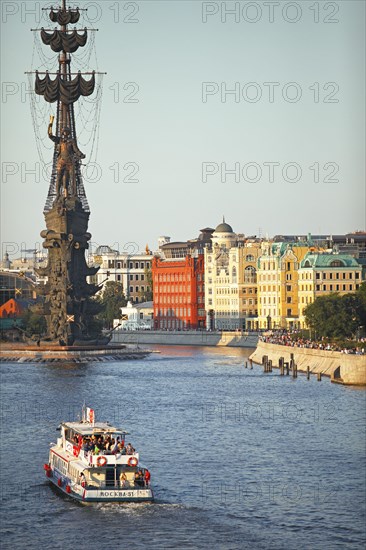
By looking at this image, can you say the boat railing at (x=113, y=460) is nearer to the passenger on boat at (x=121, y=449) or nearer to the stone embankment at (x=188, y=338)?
the passenger on boat at (x=121, y=449)

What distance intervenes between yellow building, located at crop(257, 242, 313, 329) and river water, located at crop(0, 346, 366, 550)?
206ft

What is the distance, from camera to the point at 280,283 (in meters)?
178

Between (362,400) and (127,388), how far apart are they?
24147 millimetres

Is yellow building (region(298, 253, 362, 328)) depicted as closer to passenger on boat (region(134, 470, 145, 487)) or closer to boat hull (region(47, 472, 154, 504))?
passenger on boat (region(134, 470, 145, 487))

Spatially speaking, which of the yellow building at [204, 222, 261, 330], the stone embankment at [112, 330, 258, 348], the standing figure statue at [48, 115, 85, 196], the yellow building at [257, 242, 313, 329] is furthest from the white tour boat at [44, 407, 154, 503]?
the yellow building at [204, 222, 261, 330]

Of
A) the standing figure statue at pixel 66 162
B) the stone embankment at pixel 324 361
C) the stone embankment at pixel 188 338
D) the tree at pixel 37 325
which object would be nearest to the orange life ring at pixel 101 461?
the stone embankment at pixel 324 361

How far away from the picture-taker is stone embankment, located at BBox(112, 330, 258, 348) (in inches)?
6801

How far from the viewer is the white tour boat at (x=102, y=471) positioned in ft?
192

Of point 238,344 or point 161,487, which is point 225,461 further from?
point 238,344

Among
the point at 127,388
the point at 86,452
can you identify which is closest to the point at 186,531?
the point at 86,452

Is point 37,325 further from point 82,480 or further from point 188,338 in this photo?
point 82,480

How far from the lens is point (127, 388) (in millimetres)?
110938

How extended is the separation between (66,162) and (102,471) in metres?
98.1

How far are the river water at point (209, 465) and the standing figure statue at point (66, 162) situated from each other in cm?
4434
